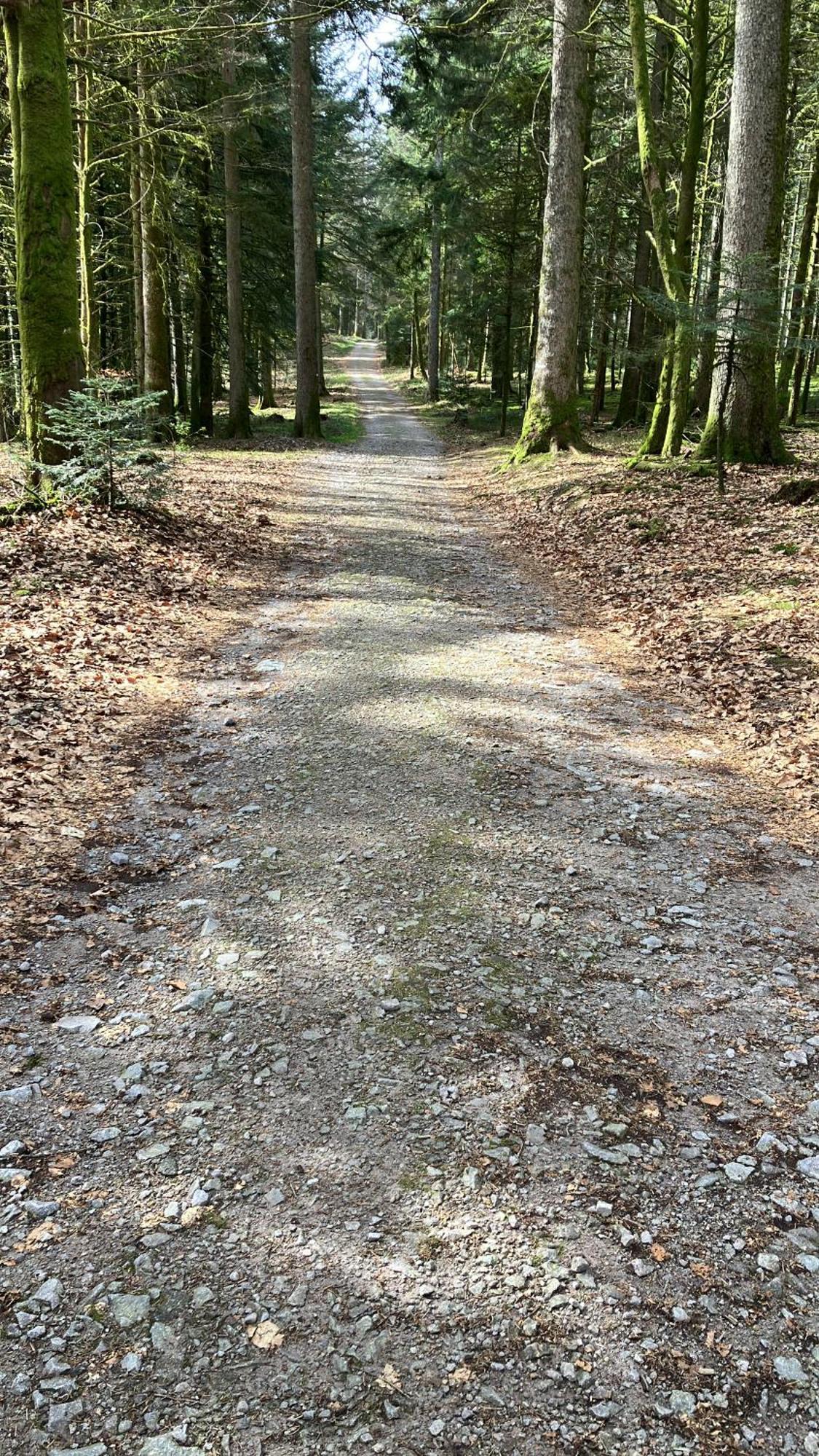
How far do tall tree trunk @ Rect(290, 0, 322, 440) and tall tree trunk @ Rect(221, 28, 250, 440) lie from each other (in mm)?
1292

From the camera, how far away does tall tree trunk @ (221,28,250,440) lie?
746 inches

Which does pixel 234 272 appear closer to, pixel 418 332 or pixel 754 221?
pixel 754 221

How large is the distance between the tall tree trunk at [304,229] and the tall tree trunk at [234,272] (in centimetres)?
129

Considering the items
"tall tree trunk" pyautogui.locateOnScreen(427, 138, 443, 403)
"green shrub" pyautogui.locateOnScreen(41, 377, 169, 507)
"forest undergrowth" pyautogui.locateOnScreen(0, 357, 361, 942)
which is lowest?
"forest undergrowth" pyautogui.locateOnScreen(0, 357, 361, 942)

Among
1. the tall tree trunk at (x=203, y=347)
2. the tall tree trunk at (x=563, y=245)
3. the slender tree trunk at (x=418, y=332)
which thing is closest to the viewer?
the tall tree trunk at (x=563, y=245)

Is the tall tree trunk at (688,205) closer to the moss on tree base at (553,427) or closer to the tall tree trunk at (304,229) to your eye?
the moss on tree base at (553,427)

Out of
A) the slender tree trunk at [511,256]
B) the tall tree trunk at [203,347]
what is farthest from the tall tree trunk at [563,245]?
the tall tree trunk at [203,347]

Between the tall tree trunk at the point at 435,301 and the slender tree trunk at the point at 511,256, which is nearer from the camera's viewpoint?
the slender tree trunk at the point at 511,256

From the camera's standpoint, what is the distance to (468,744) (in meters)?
5.38

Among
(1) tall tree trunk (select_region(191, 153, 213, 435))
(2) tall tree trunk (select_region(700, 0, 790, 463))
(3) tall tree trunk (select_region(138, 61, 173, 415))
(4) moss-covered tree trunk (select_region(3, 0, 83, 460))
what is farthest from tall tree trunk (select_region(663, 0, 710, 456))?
(1) tall tree trunk (select_region(191, 153, 213, 435))

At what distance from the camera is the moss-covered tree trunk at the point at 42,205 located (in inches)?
352

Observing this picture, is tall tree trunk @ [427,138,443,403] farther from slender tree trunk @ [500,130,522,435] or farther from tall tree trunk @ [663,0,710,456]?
tall tree trunk @ [663,0,710,456]

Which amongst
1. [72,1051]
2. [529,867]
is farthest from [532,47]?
[72,1051]

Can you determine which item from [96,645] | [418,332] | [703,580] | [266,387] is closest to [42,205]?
[96,645]
